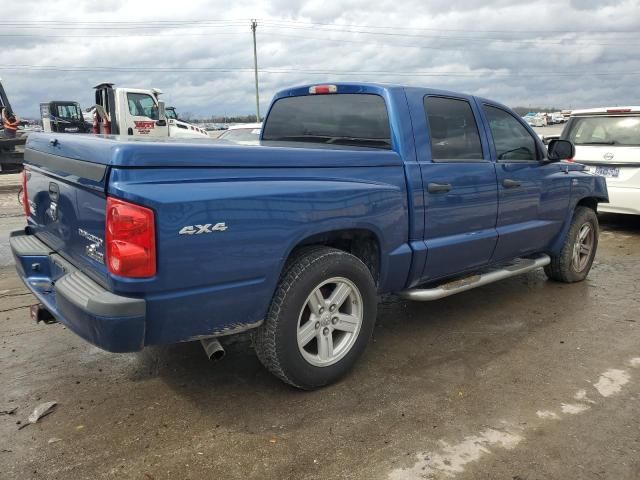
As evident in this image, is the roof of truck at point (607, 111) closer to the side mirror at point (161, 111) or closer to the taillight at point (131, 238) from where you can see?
the taillight at point (131, 238)

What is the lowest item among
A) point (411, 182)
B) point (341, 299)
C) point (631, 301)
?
point (631, 301)

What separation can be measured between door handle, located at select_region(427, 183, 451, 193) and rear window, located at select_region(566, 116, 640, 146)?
548 cm

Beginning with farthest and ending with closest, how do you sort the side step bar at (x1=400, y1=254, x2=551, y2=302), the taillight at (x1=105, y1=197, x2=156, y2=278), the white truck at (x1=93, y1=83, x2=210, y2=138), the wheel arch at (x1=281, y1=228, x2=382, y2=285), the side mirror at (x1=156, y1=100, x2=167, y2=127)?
the side mirror at (x1=156, y1=100, x2=167, y2=127) → the white truck at (x1=93, y1=83, x2=210, y2=138) → the side step bar at (x1=400, y1=254, x2=551, y2=302) → the wheel arch at (x1=281, y1=228, x2=382, y2=285) → the taillight at (x1=105, y1=197, x2=156, y2=278)

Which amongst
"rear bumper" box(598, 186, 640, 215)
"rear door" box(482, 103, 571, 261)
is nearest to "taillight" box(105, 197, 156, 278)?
"rear door" box(482, 103, 571, 261)

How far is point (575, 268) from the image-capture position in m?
5.76

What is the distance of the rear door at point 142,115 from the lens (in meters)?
18.0

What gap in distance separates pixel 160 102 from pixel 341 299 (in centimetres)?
1730

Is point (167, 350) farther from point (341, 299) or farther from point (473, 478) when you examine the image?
point (473, 478)

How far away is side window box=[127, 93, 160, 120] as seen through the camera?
18.1 meters

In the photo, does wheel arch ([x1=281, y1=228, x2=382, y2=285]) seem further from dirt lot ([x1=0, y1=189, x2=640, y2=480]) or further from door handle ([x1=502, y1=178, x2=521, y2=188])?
door handle ([x1=502, y1=178, x2=521, y2=188])

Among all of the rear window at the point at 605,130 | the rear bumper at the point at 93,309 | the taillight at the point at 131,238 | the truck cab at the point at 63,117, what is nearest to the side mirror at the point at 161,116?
the truck cab at the point at 63,117

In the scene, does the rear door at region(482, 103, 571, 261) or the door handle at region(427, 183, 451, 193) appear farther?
the rear door at region(482, 103, 571, 261)

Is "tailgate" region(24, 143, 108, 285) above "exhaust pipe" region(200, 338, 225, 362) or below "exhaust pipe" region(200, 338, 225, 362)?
above

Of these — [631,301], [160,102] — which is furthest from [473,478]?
[160,102]
